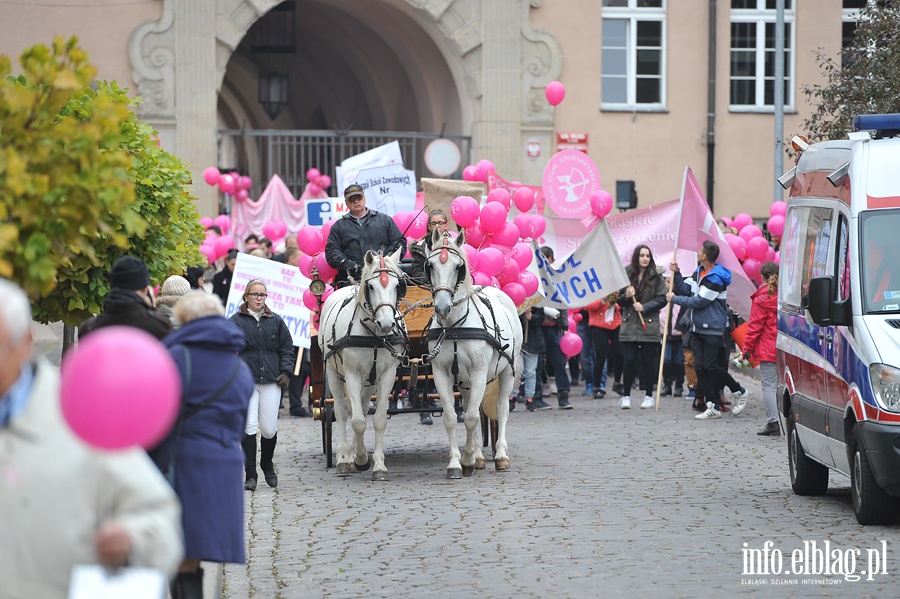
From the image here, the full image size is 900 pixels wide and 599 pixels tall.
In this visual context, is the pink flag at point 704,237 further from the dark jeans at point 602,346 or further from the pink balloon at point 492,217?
the pink balloon at point 492,217

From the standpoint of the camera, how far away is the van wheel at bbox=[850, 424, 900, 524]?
9.22 metres

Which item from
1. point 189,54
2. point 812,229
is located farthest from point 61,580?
point 189,54

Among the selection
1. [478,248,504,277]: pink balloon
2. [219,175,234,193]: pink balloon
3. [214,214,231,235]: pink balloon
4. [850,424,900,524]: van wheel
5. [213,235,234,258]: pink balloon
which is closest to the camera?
[850,424,900,524]: van wheel

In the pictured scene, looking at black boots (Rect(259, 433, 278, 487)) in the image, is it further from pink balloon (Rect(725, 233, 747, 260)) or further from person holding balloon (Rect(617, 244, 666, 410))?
pink balloon (Rect(725, 233, 747, 260))

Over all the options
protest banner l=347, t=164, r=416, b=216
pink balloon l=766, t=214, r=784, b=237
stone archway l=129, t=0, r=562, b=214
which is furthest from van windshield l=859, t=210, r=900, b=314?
stone archway l=129, t=0, r=562, b=214

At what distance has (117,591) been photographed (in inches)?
158

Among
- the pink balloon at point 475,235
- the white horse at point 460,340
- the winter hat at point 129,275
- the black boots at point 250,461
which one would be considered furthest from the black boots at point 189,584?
the pink balloon at point 475,235

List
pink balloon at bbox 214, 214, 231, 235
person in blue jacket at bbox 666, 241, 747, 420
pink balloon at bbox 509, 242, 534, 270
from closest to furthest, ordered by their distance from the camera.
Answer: pink balloon at bbox 509, 242, 534, 270 < person in blue jacket at bbox 666, 241, 747, 420 < pink balloon at bbox 214, 214, 231, 235

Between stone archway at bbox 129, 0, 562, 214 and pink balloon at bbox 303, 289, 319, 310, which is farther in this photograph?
stone archway at bbox 129, 0, 562, 214

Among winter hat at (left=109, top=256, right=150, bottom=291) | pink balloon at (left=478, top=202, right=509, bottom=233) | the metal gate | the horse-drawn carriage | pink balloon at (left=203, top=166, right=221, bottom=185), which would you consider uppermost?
the metal gate

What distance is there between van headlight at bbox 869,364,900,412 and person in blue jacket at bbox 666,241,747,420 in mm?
7930

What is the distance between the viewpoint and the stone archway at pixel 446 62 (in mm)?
26516

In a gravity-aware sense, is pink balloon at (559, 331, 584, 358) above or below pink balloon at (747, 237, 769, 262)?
below

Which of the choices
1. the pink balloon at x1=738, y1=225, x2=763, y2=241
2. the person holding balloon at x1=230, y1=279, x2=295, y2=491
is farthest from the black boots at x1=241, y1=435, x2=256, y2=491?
the pink balloon at x1=738, y1=225, x2=763, y2=241
